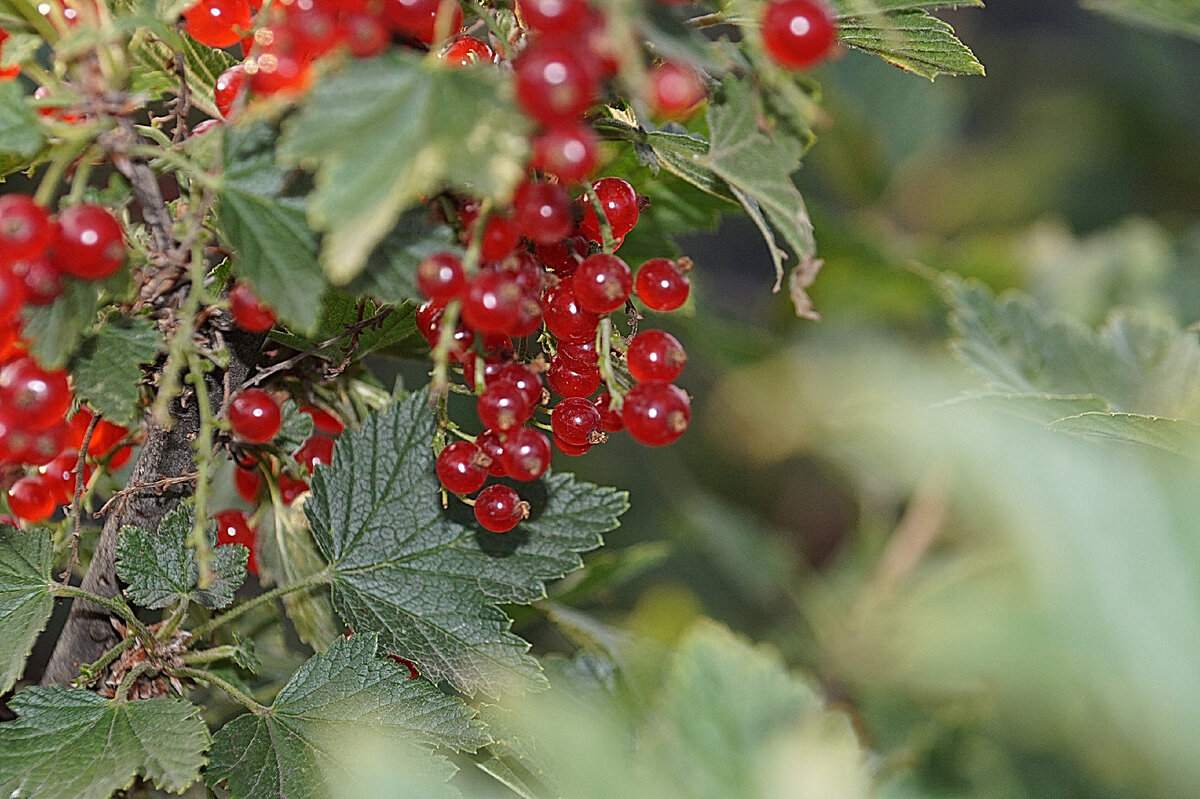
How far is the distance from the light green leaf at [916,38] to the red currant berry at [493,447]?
223 millimetres

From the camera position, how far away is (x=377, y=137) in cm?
28

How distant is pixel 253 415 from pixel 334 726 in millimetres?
136

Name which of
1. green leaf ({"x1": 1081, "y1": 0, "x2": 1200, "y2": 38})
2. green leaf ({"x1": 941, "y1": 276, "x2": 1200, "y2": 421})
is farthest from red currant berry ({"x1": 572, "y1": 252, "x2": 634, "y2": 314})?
green leaf ({"x1": 1081, "y1": 0, "x2": 1200, "y2": 38})

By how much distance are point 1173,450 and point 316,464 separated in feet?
1.31

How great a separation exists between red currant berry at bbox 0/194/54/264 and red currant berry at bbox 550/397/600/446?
189mm

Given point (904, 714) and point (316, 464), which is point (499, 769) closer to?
point (316, 464)

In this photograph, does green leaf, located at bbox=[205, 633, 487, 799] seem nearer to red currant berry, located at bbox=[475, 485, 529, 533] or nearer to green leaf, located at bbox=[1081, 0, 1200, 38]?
red currant berry, located at bbox=[475, 485, 529, 533]

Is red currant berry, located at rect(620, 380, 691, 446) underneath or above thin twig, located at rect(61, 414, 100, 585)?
above

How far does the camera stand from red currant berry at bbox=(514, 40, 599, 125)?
0.91 ft

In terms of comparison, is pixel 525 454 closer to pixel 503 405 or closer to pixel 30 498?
pixel 503 405

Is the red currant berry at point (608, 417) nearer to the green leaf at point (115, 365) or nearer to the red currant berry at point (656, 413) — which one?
the red currant berry at point (656, 413)

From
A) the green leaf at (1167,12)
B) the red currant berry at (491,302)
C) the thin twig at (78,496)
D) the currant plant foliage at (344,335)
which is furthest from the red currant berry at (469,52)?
the green leaf at (1167,12)

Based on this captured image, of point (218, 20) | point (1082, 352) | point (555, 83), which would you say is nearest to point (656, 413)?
point (555, 83)

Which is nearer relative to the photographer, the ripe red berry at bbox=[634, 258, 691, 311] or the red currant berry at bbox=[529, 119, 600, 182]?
the red currant berry at bbox=[529, 119, 600, 182]
